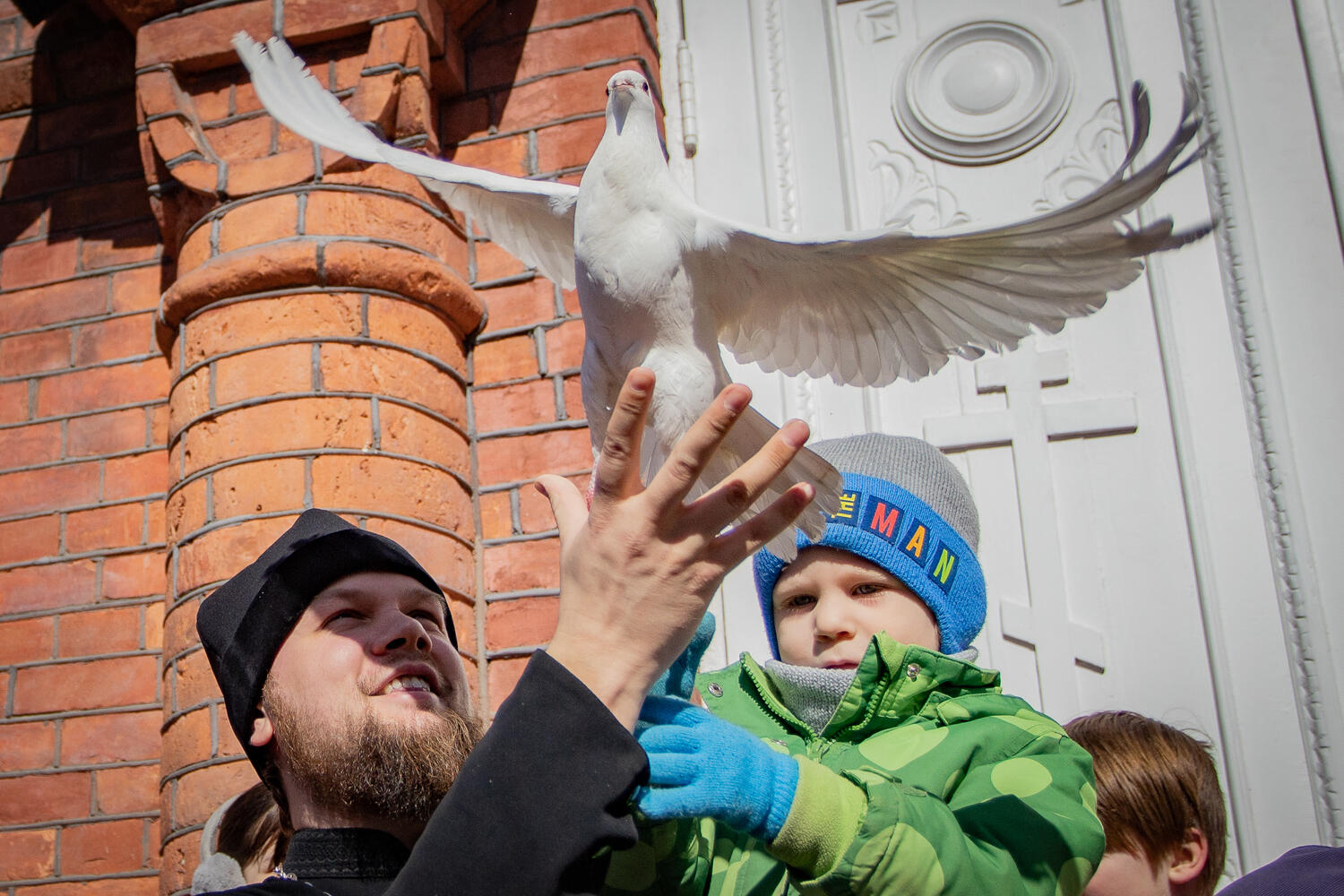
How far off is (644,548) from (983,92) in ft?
6.68

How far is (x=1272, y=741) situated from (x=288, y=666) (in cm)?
177

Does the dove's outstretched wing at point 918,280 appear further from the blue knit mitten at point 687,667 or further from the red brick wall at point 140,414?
the red brick wall at point 140,414

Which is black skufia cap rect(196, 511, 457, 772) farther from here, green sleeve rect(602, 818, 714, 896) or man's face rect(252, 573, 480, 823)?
green sleeve rect(602, 818, 714, 896)

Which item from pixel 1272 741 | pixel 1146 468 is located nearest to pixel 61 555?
pixel 1146 468

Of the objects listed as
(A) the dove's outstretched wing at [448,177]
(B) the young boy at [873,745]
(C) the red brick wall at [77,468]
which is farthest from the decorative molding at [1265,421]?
(C) the red brick wall at [77,468]

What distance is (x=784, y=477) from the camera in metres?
1.38

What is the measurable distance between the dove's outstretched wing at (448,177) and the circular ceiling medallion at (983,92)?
122 centimetres

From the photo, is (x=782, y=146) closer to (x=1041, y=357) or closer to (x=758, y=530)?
(x=1041, y=357)

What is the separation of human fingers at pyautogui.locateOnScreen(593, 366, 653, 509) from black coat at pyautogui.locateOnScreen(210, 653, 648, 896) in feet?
0.57

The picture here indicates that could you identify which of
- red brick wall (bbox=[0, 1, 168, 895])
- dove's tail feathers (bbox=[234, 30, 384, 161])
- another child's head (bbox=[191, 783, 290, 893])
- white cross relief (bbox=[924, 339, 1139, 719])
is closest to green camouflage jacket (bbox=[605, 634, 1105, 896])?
another child's head (bbox=[191, 783, 290, 893])

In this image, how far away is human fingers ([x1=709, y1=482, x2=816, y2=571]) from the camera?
3.54 feet

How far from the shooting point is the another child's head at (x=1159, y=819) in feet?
5.49

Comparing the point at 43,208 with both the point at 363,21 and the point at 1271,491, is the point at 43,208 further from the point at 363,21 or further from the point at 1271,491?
the point at 1271,491

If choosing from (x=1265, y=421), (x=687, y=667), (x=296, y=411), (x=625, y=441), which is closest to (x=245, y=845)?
(x=296, y=411)
